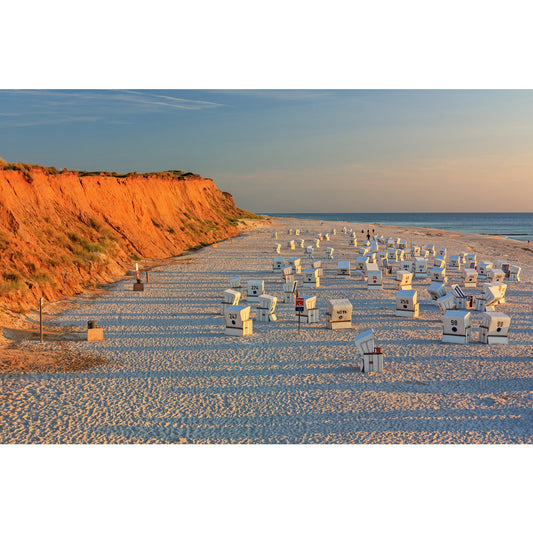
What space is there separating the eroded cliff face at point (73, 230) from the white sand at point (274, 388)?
393 cm

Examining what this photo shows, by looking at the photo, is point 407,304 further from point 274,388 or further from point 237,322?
point 274,388

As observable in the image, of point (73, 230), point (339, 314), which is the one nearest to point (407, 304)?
point (339, 314)

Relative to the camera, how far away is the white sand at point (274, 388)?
1027cm

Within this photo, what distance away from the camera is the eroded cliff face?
76.6 feet

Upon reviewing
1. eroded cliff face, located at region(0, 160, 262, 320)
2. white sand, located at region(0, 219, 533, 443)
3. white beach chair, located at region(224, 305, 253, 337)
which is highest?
eroded cliff face, located at region(0, 160, 262, 320)

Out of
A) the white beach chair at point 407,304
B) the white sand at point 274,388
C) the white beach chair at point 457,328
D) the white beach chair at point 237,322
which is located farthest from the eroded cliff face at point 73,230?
the white beach chair at point 457,328

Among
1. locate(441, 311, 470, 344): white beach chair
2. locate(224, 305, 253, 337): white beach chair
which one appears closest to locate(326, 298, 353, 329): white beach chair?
locate(224, 305, 253, 337): white beach chair

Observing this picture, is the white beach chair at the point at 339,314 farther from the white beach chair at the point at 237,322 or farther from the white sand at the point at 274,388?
the white beach chair at the point at 237,322

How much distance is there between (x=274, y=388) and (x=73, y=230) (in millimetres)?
23930

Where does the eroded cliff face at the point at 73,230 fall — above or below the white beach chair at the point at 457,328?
above

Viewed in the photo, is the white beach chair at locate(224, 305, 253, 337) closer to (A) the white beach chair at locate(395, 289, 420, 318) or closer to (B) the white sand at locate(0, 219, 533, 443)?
(B) the white sand at locate(0, 219, 533, 443)

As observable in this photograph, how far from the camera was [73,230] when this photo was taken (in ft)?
105

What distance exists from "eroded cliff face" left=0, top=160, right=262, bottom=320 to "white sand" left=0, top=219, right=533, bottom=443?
3.93 m

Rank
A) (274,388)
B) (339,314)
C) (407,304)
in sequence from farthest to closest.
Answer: (407,304), (339,314), (274,388)
